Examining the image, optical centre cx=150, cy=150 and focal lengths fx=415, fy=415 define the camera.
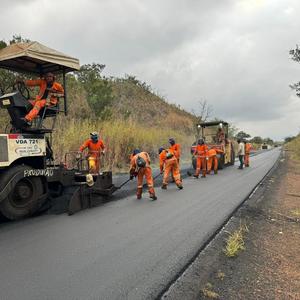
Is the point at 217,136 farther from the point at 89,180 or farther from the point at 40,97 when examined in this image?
the point at 40,97

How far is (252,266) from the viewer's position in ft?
17.4

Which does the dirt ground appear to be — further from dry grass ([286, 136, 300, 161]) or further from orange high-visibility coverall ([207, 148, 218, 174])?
dry grass ([286, 136, 300, 161])

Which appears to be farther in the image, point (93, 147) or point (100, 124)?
point (100, 124)

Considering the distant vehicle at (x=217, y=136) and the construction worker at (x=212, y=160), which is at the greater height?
A: the distant vehicle at (x=217, y=136)

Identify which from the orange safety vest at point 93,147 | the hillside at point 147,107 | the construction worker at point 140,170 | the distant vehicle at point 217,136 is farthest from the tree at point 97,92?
the construction worker at point 140,170

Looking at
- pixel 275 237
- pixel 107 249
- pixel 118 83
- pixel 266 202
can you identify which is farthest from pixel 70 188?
pixel 118 83

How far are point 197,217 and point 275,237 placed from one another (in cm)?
156

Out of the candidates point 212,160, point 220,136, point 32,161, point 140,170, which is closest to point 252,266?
point 32,161

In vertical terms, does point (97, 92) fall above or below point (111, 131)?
above

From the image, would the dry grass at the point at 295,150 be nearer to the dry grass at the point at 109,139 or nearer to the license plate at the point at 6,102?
the dry grass at the point at 109,139

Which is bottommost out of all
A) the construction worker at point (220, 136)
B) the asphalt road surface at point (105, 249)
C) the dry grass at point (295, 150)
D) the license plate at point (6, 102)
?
the asphalt road surface at point (105, 249)

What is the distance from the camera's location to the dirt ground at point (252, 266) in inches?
171

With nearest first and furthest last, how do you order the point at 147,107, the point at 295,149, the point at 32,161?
the point at 32,161 → the point at 147,107 → the point at 295,149

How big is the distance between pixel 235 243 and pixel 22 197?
398 centimetres
